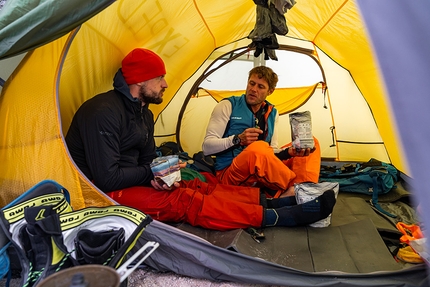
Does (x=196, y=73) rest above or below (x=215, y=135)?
above

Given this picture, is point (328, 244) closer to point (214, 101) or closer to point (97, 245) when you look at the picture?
point (97, 245)

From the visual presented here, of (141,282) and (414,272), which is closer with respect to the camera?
(414,272)

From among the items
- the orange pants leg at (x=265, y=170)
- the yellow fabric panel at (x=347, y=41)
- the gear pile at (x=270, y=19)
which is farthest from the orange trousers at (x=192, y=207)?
the yellow fabric panel at (x=347, y=41)

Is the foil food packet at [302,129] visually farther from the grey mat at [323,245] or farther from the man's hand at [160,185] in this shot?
the man's hand at [160,185]

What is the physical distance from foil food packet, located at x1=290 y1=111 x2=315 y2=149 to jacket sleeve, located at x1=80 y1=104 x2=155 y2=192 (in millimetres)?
863

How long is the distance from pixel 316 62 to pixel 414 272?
193cm

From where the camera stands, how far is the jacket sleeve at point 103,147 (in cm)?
159

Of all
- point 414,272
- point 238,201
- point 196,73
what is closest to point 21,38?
point 238,201

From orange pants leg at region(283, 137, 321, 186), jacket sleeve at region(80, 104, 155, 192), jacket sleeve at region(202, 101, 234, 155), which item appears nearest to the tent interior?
jacket sleeve at region(80, 104, 155, 192)

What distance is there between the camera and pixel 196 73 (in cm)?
297

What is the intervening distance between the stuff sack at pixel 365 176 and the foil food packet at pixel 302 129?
0.80 meters

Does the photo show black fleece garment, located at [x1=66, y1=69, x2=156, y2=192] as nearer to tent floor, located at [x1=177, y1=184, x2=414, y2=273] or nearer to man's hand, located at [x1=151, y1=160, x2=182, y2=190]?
man's hand, located at [x1=151, y1=160, x2=182, y2=190]

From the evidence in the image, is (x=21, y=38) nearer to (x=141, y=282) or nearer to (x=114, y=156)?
(x=114, y=156)

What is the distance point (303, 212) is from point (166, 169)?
0.71m
